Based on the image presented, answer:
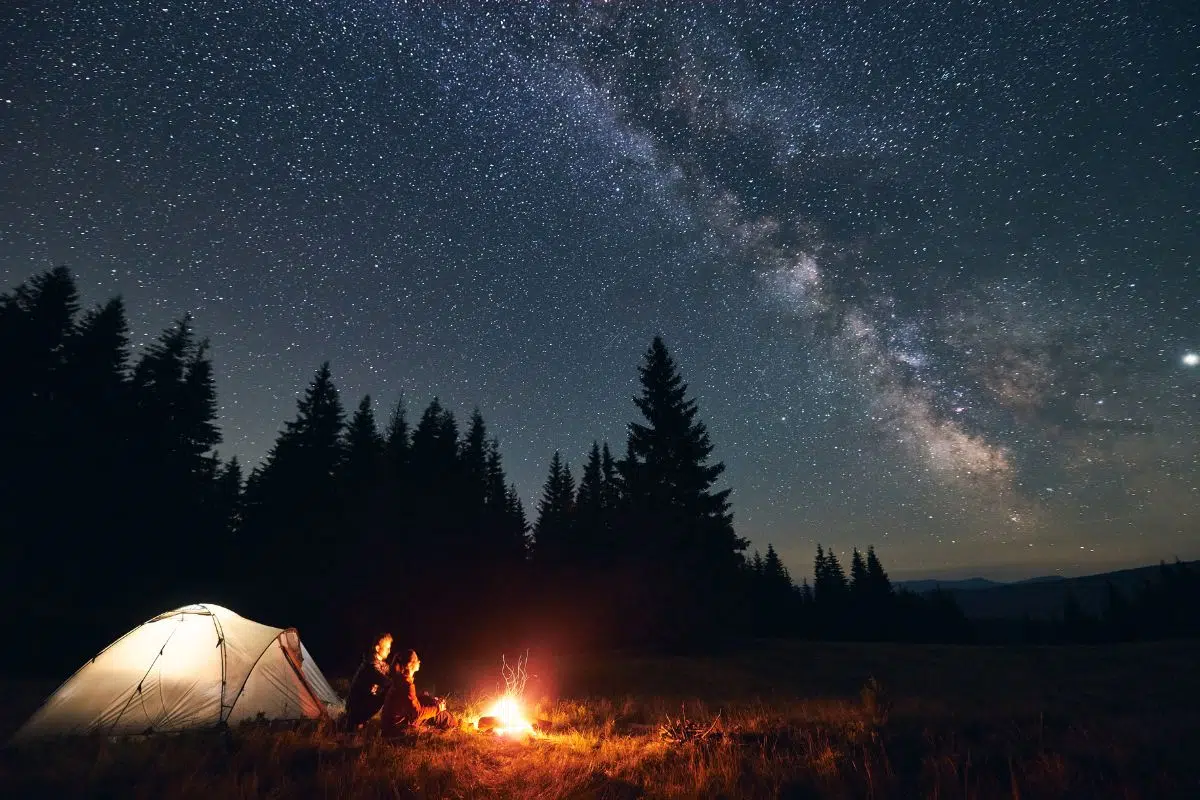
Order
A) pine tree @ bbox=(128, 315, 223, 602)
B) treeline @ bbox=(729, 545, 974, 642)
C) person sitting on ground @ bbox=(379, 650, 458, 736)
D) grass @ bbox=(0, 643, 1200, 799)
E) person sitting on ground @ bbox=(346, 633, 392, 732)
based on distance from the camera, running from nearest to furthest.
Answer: grass @ bbox=(0, 643, 1200, 799), person sitting on ground @ bbox=(379, 650, 458, 736), person sitting on ground @ bbox=(346, 633, 392, 732), pine tree @ bbox=(128, 315, 223, 602), treeline @ bbox=(729, 545, 974, 642)

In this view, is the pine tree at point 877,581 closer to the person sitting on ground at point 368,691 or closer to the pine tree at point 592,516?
the pine tree at point 592,516

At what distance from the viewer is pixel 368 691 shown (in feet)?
30.8

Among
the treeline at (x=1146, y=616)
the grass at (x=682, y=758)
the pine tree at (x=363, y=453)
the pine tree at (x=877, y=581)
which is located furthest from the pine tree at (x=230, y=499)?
the treeline at (x=1146, y=616)

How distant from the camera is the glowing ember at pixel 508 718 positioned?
9.36m

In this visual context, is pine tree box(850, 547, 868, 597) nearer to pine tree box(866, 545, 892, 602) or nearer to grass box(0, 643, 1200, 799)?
pine tree box(866, 545, 892, 602)

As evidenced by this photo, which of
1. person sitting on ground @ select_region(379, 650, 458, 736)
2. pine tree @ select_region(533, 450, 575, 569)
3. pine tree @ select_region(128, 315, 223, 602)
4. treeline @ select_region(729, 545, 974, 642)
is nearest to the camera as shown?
person sitting on ground @ select_region(379, 650, 458, 736)

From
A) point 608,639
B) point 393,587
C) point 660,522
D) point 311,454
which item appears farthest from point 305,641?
point 660,522

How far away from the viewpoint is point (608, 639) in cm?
2786

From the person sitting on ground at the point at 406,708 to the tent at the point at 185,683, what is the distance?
259cm

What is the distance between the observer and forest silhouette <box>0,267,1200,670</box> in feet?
77.4

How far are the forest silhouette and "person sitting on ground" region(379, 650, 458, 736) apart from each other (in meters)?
17.0

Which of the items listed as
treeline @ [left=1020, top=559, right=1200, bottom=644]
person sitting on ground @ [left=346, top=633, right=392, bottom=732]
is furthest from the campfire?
treeline @ [left=1020, top=559, right=1200, bottom=644]

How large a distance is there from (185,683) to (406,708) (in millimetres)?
4058

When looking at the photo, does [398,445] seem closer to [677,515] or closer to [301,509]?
[301,509]
